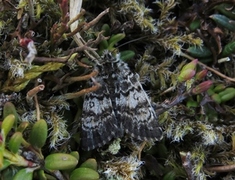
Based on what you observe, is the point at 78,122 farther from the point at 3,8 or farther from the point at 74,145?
the point at 3,8

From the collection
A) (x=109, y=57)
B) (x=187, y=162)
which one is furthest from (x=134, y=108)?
(x=187, y=162)

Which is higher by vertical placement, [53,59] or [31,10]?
[31,10]

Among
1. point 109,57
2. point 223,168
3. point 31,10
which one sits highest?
point 31,10

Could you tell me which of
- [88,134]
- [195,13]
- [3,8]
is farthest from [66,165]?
[195,13]

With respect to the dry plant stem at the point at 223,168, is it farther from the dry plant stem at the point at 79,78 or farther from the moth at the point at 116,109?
the dry plant stem at the point at 79,78

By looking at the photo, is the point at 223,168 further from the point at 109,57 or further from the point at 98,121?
the point at 109,57

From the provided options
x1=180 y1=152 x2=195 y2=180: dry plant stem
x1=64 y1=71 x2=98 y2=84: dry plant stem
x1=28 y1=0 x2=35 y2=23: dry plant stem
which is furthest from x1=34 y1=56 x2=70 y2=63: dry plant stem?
x1=180 y1=152 x2=195 y2=180: dry plant stem
